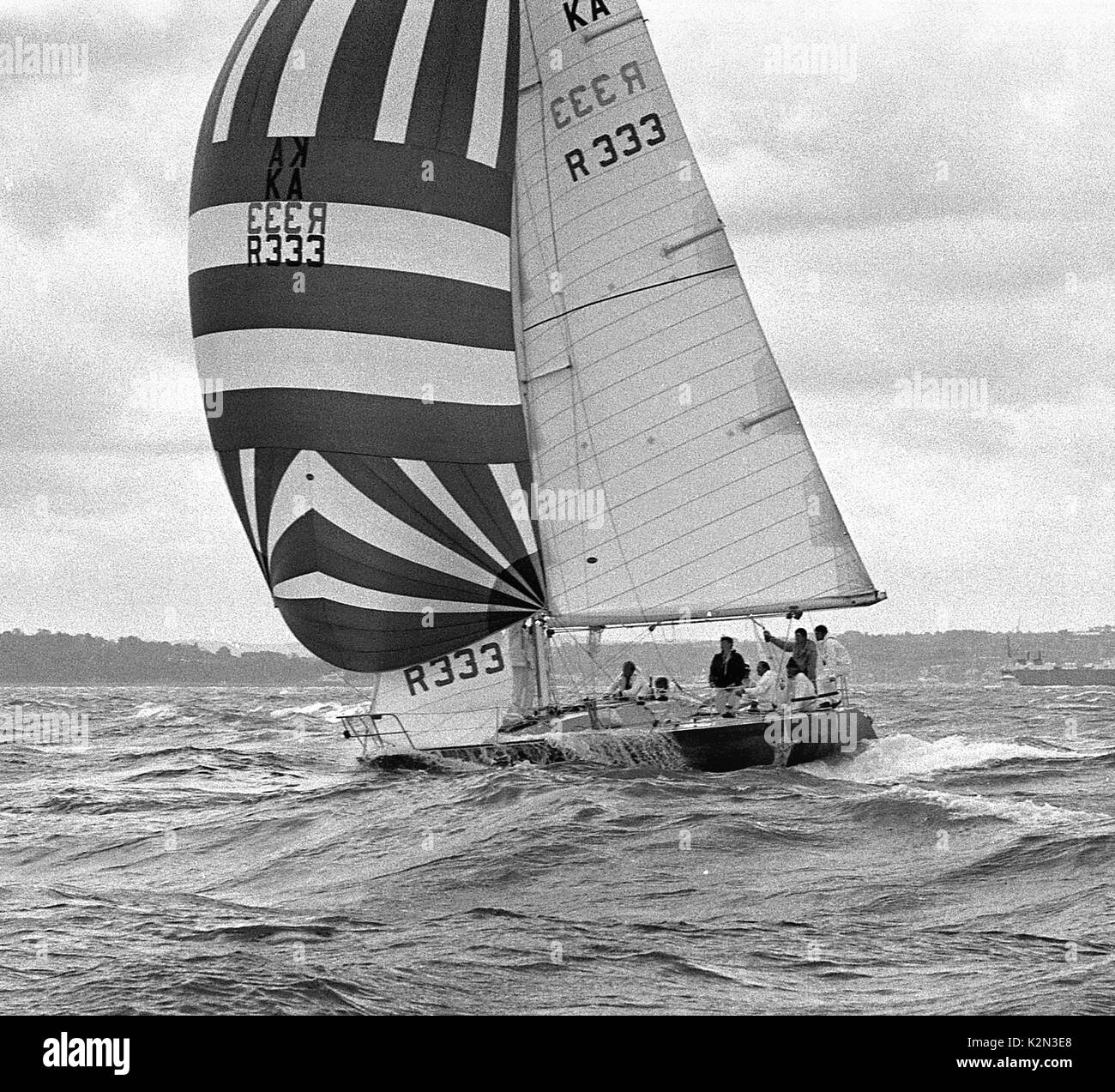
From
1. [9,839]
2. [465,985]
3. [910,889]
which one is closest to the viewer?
[465,985]

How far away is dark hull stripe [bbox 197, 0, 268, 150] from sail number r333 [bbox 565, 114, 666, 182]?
3.45 meters

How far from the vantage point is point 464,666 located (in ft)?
48.4

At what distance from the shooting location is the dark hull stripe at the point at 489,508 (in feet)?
48.0

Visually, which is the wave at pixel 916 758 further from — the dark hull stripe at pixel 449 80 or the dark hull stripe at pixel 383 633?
the dark hull stripe at pixel 449 80

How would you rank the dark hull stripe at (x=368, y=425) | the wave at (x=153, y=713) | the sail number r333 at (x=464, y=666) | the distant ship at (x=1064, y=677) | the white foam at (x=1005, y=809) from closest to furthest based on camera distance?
the white foam at (x=1005, y=809) < the dark hull stripe at (x=368, y=425) < the sail number r333 at (x=464, y=666) < the wave at (x=153, y=713) < the distant ship at (x=1064, y=677)

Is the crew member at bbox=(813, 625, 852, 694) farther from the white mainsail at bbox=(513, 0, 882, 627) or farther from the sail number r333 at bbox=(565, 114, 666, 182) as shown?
the sail number r333 at bbox=(565, 114, 666, 182)

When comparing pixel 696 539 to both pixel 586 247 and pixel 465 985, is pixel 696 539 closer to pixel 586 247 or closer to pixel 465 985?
pixel 586 247

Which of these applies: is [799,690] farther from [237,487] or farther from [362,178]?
[362,178]

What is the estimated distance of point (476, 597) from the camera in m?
14.7

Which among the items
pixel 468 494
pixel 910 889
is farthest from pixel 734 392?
pixel 910 889

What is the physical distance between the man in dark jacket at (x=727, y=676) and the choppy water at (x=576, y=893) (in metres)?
0.88

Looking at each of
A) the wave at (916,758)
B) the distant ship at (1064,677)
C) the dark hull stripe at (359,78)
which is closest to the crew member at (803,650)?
the wave at (916,758)

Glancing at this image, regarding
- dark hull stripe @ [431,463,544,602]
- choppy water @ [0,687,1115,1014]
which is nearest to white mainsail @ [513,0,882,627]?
dark hull stripe @ [431,463,544,602]

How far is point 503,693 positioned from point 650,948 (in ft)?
25.6
